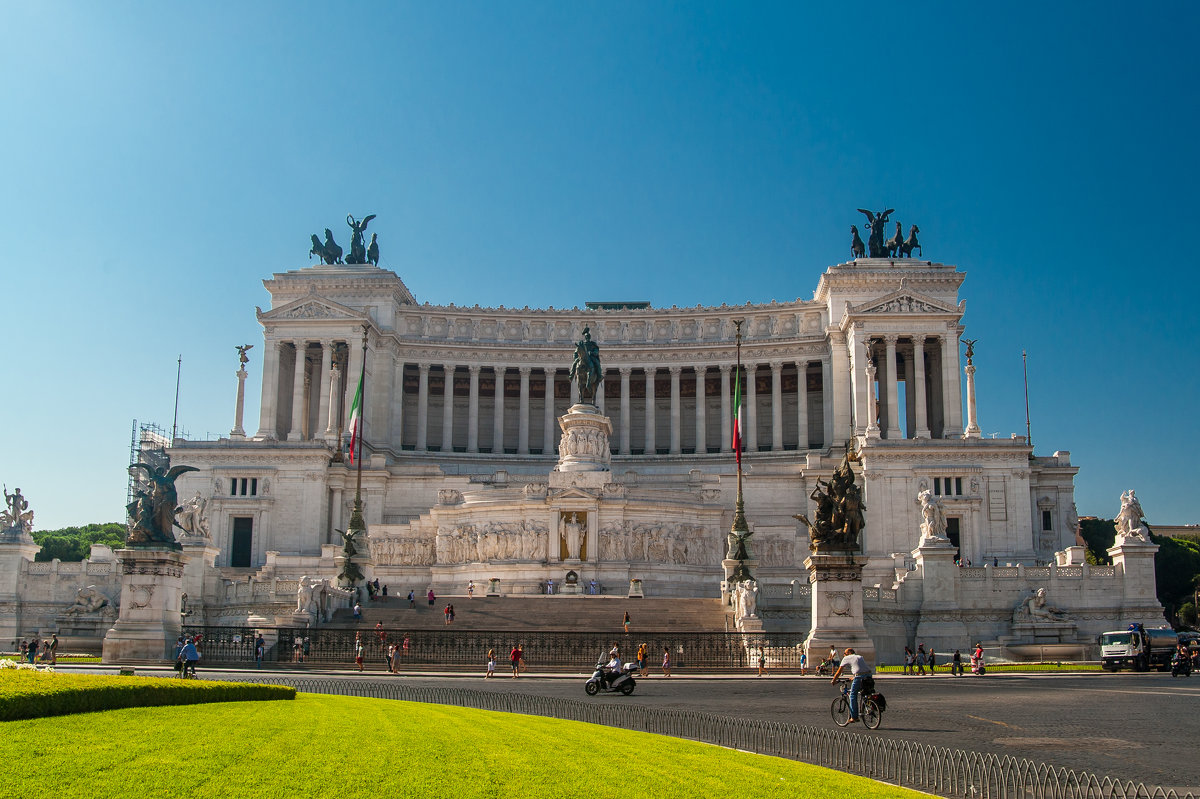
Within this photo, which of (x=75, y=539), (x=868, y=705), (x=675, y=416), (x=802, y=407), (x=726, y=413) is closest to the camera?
(x=868, y=705)

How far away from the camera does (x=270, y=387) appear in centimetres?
9181

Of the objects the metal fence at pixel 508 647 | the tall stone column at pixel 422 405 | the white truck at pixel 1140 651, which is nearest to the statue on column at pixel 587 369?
the tall stone column at pixel 422 405

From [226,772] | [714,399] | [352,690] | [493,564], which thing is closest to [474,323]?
[714,399]

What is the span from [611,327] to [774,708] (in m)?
76.4

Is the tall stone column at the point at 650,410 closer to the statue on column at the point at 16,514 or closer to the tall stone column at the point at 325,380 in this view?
the tall stone column at the point at 325,380

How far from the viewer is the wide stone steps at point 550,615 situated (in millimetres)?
50000

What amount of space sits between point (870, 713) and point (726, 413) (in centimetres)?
7542

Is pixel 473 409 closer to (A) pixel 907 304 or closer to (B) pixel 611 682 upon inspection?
(A) pixel 907 304

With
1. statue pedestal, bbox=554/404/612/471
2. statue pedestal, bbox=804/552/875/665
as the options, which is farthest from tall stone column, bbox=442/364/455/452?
statue pedestal, bbox=804/552/875/665

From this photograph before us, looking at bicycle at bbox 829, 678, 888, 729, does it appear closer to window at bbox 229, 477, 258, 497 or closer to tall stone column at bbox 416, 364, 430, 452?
window at bbox 229, 477, 258, 497

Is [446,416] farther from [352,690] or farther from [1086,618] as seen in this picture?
[352,690]

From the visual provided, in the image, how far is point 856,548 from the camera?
39.1 metres

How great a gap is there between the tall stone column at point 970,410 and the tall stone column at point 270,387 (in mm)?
52978

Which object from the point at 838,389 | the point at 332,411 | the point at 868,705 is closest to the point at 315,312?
the point at 332,411
